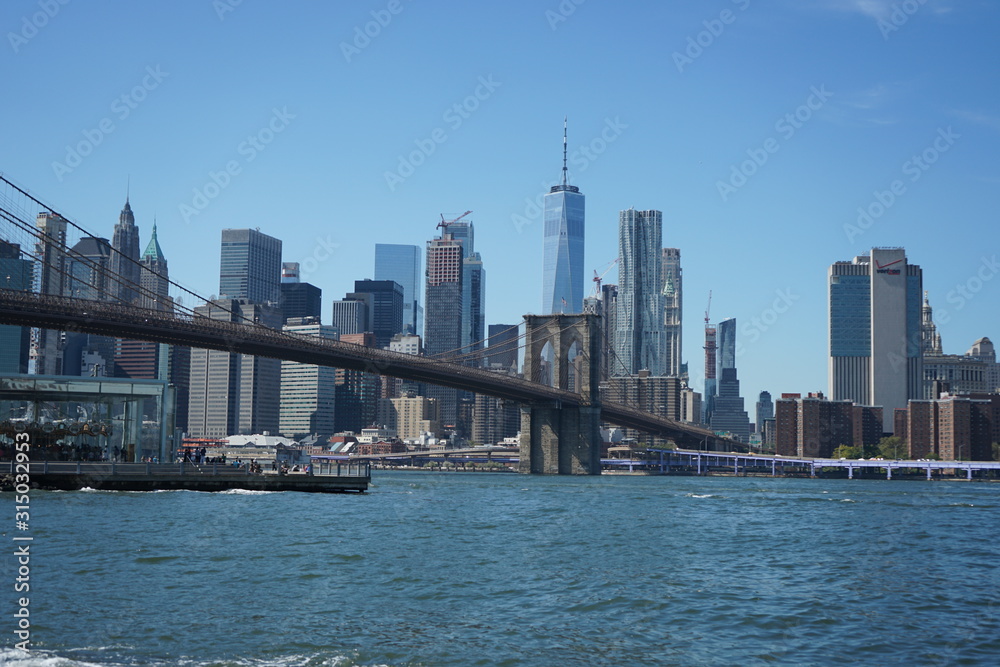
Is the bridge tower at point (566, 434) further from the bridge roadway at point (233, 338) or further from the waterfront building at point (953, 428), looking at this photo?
the waterfront building at point (953, 428)

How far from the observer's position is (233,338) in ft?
227

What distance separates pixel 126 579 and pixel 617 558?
12.0 meters

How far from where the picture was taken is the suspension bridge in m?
58.0

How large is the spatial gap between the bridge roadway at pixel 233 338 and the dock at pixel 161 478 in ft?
37.3

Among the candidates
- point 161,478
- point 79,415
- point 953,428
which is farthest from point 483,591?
point 953,428

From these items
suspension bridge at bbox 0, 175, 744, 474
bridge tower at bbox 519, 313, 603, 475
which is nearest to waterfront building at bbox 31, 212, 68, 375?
suspension bridge at bbox 0, 175, 744, 474

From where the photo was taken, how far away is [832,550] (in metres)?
29.9

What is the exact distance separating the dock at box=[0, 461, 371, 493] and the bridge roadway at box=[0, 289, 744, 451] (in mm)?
11364

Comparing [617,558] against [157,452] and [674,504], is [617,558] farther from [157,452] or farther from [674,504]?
[157,452]

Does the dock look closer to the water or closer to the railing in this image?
the railing

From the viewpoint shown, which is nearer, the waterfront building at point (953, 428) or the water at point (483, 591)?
the water at point (483, 591)

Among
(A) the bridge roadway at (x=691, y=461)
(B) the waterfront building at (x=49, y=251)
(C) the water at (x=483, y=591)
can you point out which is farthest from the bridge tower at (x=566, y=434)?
(C) the water at (x=483, y=591)

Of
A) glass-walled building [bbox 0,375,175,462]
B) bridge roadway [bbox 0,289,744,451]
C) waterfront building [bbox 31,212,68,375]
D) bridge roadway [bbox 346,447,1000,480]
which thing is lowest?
bridge roadway [bbox 346,447,1000,480]

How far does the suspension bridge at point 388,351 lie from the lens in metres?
58.0
